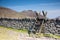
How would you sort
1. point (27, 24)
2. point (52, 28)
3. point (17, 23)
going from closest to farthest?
point (52, 28), point (27, 24), point (17, 23)

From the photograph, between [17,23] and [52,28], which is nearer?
[52,28]

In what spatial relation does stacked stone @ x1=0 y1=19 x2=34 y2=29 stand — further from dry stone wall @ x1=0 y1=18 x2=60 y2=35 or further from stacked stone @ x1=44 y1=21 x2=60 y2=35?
stacked stone @ x1=44 y1=21 x2=60 y2=35

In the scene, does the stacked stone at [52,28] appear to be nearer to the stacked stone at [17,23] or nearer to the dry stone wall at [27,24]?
the dry stone wall at [27,24]

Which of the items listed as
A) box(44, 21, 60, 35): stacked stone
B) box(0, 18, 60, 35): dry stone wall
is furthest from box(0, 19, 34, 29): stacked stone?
box(44, 21, 60, 35): stacked stone

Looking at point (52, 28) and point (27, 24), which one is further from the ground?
point (27, 24)

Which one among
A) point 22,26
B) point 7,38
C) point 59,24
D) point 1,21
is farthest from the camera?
point 1,21

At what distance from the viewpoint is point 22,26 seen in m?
18.1

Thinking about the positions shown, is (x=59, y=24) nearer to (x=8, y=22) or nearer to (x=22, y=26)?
(x=22, y=26)

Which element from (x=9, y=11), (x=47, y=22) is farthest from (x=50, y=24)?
(x=9, y=11)

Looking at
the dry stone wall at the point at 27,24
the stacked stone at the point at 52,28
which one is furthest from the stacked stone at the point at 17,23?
the stacked stone at the point at 52,28

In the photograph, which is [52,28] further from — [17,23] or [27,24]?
[17,23]

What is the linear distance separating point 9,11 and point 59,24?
27.0 metres

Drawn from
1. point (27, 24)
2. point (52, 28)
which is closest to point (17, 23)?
point (27, 24)

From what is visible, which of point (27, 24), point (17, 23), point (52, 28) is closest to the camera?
point (52, 28)
